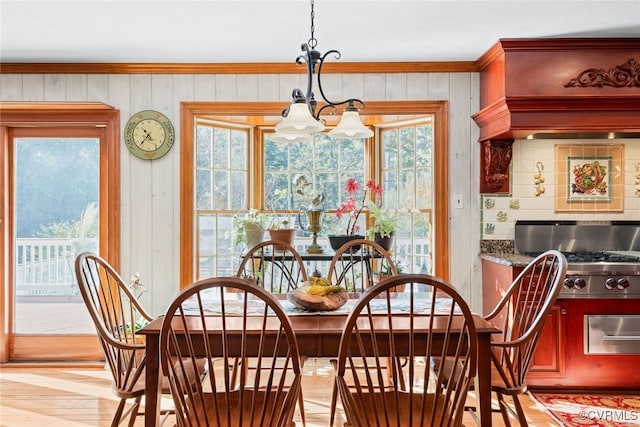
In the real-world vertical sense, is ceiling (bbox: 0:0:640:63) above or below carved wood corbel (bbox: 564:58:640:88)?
above

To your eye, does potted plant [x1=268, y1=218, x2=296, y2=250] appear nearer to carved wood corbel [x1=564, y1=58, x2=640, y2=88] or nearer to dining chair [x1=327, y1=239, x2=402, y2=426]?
dining chair [x1=327, y1=239, x2=402, y2=426]

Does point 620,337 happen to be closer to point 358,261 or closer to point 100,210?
point 358,261

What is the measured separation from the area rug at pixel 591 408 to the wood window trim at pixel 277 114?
110 cm

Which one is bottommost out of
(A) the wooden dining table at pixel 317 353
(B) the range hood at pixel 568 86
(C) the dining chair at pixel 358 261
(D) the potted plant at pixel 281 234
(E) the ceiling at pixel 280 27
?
(A) the wooden dining table at pixel 317 353

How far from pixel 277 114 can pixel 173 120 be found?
0.80m

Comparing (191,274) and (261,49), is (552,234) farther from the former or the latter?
(191,274)

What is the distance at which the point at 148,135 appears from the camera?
12.2 feet

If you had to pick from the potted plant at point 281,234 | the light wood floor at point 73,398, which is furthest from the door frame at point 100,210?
the potted plant at point 281,234

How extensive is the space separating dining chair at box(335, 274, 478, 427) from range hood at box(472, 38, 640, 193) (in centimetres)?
149

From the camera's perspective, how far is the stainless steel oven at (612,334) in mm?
3049

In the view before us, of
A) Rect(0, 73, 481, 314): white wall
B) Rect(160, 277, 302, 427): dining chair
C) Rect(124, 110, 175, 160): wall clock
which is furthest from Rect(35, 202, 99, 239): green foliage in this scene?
Rect(160, 277, 302, 427): dining chair

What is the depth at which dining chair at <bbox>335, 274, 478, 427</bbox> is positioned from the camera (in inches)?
62.1

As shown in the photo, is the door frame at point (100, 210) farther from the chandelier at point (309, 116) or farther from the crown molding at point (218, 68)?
the chandelier at point (309, 116)

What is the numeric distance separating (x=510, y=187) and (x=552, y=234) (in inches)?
18.4
